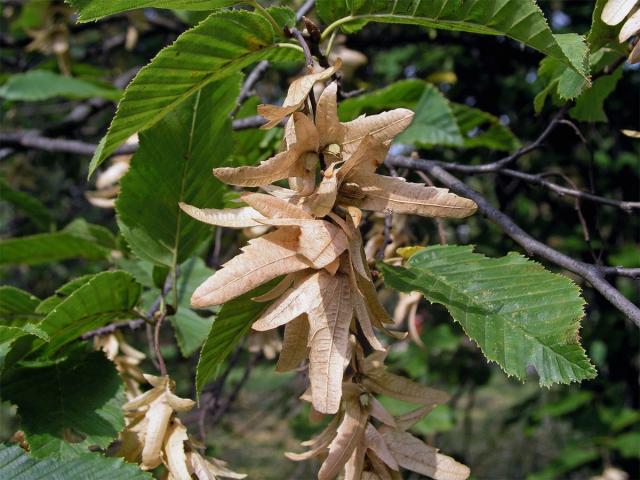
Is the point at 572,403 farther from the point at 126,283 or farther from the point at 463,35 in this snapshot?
the point at 126,283

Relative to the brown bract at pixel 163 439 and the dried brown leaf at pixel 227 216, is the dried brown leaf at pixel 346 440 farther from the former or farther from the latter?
the dried brown leaf at pixel 227 216

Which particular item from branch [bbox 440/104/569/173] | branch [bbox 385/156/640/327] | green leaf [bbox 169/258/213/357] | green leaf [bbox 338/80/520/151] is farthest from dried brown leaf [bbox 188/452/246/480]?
green leaf [bbox 338/80/520/151]

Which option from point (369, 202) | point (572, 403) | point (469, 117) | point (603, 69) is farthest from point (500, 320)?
point (572, 403)

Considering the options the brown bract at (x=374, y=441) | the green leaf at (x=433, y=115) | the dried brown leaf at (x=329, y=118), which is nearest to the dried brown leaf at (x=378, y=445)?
the brown bract at (x=374, y=441)

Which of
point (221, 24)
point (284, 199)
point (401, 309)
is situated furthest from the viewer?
point (401, 309)

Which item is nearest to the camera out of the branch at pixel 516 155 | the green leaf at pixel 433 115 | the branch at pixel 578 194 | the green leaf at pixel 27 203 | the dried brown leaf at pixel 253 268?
the dried brown leaf at pixel 253 268

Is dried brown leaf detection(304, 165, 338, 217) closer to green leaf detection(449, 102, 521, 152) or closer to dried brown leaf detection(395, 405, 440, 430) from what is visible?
dried brown leaf detection(395, 405, 440, 430)

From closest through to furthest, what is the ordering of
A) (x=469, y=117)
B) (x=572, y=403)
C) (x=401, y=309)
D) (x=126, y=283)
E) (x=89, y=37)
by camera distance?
(x=126, y=283) → (x=401, y=309) → (x=469, y=117) → (x=572, y=403) → (x=89, y=37)
